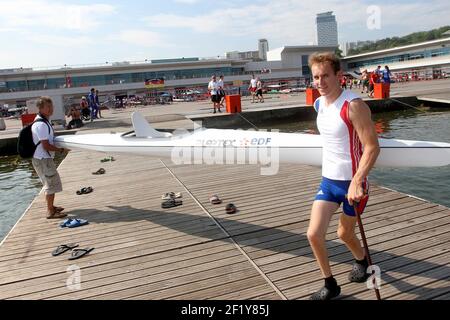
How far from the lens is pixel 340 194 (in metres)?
3.14

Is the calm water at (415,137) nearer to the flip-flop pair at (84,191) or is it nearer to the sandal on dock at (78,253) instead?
the flip-flop pair at (84,191)

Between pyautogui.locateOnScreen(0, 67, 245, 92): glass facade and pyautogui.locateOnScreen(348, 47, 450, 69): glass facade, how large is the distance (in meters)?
29.9

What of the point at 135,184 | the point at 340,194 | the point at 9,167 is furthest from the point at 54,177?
the point at 9,167

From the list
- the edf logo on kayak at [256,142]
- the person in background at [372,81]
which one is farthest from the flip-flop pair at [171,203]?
the person in background at [372,81]

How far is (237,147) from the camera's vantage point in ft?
18.7

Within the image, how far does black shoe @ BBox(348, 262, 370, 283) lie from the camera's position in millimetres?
3586

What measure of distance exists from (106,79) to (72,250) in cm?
7167

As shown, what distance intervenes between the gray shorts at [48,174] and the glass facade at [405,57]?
2910 inches

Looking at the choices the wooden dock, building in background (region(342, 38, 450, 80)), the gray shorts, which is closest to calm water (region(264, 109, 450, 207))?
the wooden dock

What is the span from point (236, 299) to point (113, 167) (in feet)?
23.4

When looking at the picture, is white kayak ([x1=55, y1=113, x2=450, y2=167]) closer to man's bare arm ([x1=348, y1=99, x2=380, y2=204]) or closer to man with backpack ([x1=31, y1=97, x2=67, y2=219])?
man with backpack ([x1=31, y1=97, x2=67, y2=219])

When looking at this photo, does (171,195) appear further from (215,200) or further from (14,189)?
(14,189)

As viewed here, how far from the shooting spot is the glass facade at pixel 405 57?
67994mm

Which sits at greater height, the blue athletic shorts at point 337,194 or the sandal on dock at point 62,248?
the blue athletic shorts at point 337,194
